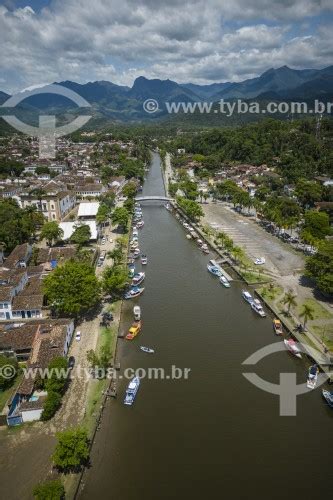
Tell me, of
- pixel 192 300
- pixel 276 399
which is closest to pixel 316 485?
pixel 276 399

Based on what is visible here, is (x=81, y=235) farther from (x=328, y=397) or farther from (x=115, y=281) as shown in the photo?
(x=328, y=397)

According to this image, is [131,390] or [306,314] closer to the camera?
[131,390]

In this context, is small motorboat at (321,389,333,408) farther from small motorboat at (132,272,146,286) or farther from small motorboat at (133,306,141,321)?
small motorboat at (132,272,146,286)

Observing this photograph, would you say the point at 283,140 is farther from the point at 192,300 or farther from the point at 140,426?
the point at 140,426

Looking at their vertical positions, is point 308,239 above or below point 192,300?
above

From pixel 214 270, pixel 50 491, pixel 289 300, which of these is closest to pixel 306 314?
pixel 289 300

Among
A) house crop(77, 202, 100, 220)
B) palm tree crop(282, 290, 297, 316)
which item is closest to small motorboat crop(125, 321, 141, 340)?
palm tree crop(282, 290, 297, 316)
